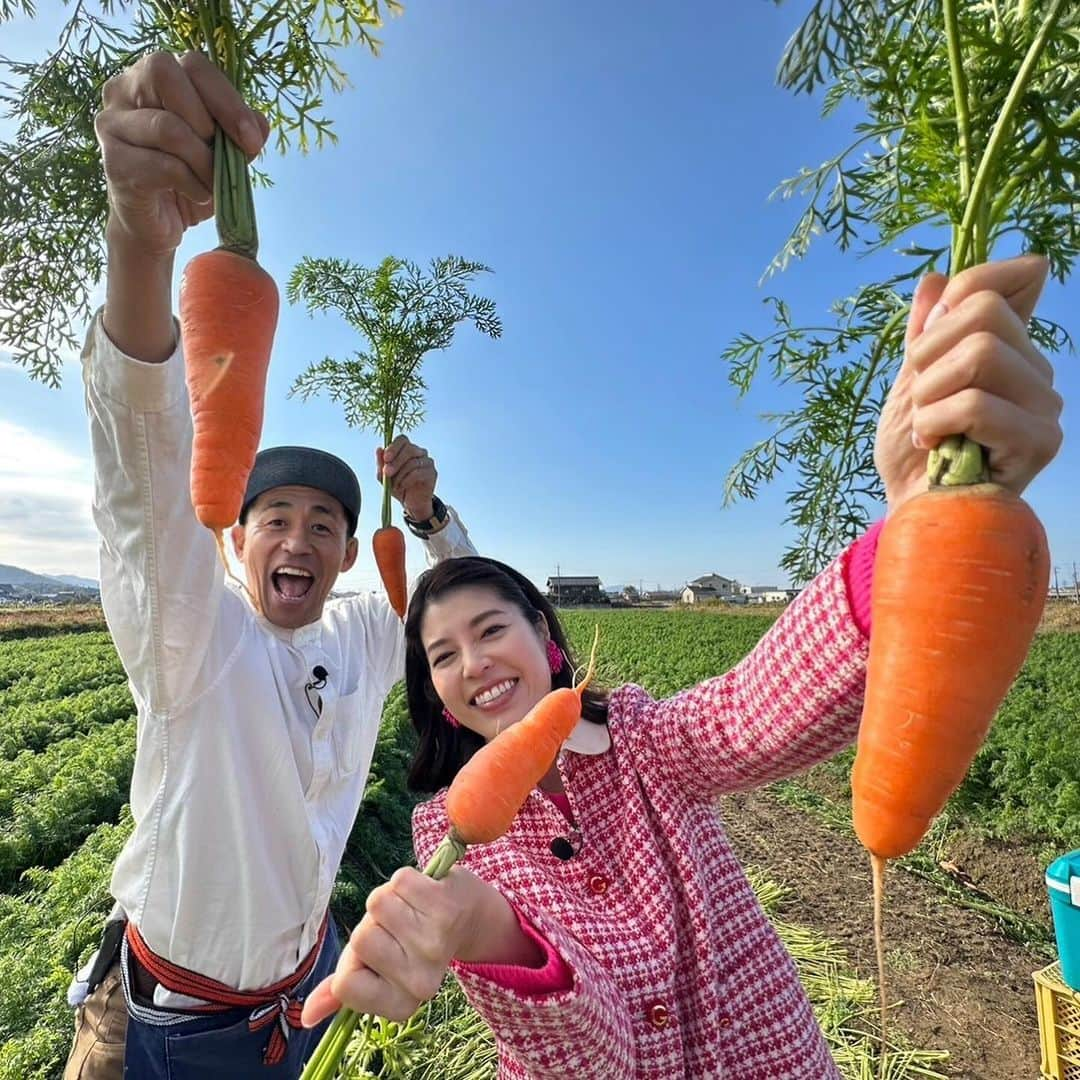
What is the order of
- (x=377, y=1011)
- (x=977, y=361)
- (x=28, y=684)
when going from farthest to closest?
(x=28, y=684) < (x=377, y=1011) < (x=977, y=361)

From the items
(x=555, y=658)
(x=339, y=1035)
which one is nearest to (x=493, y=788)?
(x=339, y=1035)

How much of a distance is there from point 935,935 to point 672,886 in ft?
15.3

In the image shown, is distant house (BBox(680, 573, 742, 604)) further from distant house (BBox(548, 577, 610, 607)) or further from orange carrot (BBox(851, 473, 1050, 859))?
orange carrot (BBox(851, 473, 1050, 859))

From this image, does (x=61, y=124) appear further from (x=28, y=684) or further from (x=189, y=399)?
(x=28, y=684)

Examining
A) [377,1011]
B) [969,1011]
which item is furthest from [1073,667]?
[377,1011]

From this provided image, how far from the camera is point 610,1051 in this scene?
120 centimetres

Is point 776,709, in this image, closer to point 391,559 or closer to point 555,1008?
point 555,1008

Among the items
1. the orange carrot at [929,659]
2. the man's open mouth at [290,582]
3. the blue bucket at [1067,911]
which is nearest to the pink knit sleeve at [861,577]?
the orange carrot at [929,659]

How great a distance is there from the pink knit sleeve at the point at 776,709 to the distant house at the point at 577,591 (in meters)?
58.7

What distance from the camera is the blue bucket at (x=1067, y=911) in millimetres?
3098

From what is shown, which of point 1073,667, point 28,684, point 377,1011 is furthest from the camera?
point 28,684

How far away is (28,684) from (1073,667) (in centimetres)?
2240

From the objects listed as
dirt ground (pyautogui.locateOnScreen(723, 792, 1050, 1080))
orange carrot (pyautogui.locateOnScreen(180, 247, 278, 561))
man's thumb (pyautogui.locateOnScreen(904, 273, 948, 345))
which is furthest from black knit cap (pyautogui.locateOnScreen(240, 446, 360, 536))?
dirt ground (pyautogui.locateOnScreen(723, 792, 1050, 1080))

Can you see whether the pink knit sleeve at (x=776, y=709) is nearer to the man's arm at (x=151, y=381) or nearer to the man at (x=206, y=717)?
the man at (x=206, y=717)
